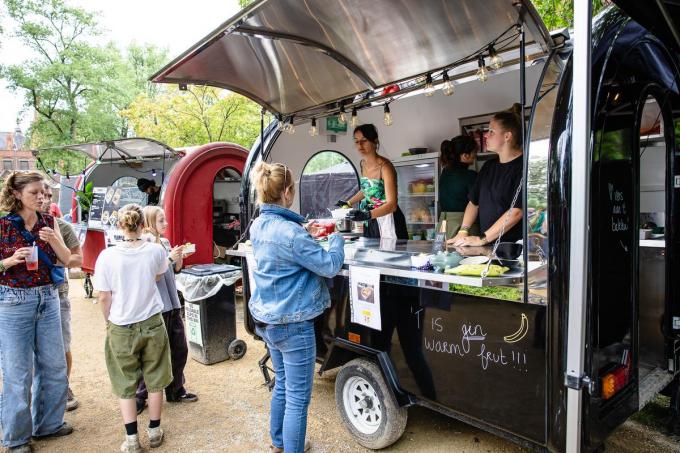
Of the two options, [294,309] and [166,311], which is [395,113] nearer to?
[166,311]

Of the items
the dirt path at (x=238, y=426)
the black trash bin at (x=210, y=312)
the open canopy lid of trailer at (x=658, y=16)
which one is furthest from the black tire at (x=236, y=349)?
the open canopy lid of trailer at (x=658, y=16)

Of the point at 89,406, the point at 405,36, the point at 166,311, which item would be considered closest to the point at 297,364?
the point at 166,311

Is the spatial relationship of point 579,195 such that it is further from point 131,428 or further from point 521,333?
point 131,428

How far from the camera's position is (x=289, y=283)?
265 cm

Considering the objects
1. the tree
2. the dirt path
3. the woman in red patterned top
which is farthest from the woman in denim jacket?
the tree

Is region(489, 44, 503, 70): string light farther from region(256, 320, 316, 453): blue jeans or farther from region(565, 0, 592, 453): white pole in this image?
region(256, 320, 316, 453): blue jeans

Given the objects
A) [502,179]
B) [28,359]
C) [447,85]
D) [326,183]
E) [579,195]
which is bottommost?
[28,359]

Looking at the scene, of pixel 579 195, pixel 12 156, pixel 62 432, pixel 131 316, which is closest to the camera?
pixel 579 195

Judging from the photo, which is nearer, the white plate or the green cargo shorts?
the white plate

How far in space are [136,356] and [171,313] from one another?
2.60ft

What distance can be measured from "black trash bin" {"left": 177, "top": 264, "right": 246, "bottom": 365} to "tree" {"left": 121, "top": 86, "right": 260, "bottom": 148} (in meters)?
10.5

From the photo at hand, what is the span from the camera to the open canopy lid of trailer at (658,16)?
2066mm

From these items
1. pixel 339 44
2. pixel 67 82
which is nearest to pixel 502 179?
pixel 339 44

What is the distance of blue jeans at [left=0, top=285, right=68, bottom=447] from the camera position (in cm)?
318
